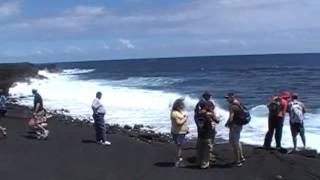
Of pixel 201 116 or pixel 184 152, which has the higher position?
pixel 201 116

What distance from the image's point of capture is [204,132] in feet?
49.1

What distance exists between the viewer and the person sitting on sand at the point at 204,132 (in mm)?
14773

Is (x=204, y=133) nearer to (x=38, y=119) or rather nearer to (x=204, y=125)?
(x=204, y=125)

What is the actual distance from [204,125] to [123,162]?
2.80 metres

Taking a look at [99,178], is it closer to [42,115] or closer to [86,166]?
[86,166]

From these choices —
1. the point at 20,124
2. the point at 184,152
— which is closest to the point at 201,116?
the point at 184,152

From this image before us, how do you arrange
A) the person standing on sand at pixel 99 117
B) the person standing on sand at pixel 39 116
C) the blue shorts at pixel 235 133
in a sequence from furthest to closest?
the person standing on sand at pixel 39 116, the person standing on sand at pixel 99 117, the blue shorts at pixel 235 133

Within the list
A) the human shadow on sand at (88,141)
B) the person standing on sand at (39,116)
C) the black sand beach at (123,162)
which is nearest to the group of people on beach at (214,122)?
the black sand beach at (123,162)

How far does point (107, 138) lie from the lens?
20375 mm

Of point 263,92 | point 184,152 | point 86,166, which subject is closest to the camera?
point 86,166

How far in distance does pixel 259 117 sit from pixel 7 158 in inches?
595

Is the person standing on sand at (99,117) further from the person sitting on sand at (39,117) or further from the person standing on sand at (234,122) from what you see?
the person standing on sand at (234,122)

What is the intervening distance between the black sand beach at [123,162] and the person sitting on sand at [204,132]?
1.06ft

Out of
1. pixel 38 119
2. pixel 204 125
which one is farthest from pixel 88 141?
pixel 204 125
